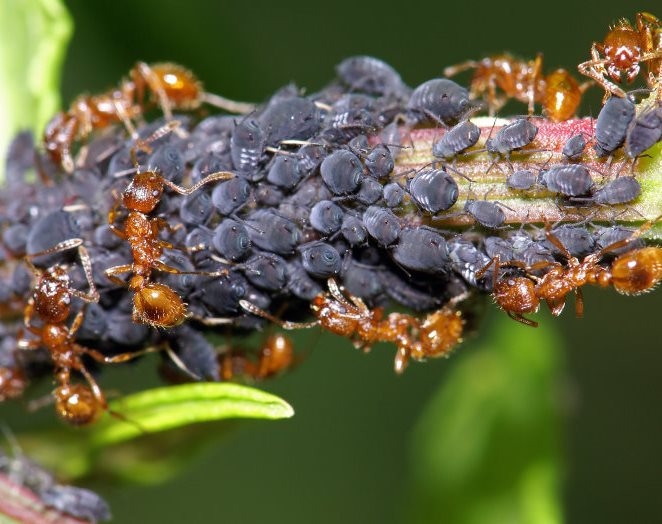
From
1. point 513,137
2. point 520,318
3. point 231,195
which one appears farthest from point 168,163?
point 520,318

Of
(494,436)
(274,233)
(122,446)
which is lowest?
(494,436)

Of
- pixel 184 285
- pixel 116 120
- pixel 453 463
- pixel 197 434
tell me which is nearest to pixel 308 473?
pixel 453 463

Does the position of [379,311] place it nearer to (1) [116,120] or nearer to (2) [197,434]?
(2) [197,434]

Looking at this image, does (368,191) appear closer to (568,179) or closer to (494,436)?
(568,179)

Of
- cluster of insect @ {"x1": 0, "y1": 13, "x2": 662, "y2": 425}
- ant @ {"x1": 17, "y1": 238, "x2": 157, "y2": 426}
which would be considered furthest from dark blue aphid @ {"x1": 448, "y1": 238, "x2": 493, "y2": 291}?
ant @ {"x1": 17, "y1": 238, "x2": 157, "y2": 426}

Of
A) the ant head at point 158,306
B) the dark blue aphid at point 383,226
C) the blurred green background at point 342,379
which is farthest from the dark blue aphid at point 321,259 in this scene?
the blurred green background at point 342,379

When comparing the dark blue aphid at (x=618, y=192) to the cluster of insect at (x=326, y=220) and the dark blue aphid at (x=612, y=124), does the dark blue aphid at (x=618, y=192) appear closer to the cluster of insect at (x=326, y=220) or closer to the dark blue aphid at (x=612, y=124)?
the cluster of insect at (x=326, y=220)
